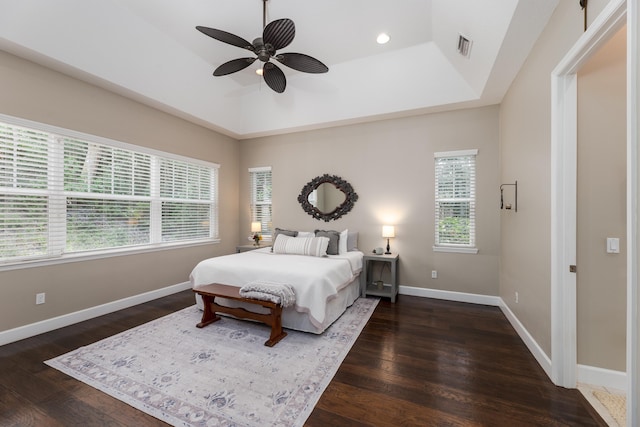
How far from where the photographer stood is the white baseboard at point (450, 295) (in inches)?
153

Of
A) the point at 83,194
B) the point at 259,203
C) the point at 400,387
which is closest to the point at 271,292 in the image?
the point at 400,387

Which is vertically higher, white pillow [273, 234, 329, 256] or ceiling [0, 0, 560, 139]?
ceiling [0, 0, 560, 139]

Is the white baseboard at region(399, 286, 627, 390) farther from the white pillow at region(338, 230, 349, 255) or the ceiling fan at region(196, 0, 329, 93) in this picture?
the ceiling fan at region(196, 0, 329, 93)

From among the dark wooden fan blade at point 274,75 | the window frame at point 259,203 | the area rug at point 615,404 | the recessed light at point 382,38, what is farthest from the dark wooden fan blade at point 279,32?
the area rug at point 615,404

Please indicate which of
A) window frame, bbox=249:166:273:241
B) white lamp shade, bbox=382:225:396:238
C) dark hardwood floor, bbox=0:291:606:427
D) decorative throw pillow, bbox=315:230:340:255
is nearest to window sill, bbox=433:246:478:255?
white lamp shade, bbox=382:225:396:238

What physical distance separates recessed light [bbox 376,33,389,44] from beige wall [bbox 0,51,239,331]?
3.40 m

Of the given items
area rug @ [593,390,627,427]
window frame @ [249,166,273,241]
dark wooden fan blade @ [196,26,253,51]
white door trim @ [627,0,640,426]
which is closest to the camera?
white door trim @ [627,0,640,426]

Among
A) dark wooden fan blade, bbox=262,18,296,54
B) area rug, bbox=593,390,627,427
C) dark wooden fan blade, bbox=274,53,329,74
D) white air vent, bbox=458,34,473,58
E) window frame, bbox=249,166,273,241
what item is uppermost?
white air vent, bbox=458,34,473,58

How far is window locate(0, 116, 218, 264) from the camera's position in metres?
2.79

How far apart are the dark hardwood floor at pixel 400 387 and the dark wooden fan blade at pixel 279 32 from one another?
3101 millimetres

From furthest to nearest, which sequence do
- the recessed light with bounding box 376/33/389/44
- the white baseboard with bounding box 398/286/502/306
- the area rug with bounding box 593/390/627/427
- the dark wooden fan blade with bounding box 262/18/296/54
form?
the white baseboard with bounding box 398/286/502/306 < the recessed light with bounding box 376/33/389/44 < the dark wooden fan blade with bounding box 262/18/296/54 < the area rug with bounding box 593/390/627/427

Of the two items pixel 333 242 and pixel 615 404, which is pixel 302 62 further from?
pixel 615 404

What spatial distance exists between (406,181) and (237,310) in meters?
3.20

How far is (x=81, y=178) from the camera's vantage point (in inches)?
131
